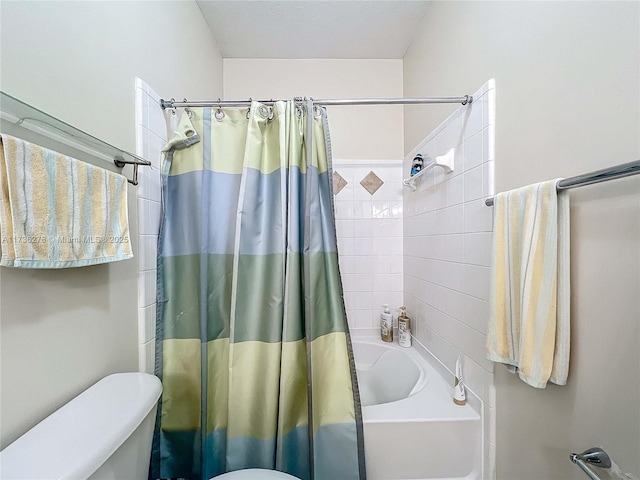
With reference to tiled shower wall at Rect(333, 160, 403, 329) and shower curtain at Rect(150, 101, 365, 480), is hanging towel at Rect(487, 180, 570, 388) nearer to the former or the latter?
shower curtain at Rect(150, 101, 365, 480)

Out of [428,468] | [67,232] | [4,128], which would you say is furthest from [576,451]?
[4,128]

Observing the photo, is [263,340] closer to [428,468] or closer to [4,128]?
[428,468]

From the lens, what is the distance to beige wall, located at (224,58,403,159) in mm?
2004

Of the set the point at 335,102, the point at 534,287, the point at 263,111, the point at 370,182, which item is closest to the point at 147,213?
the point at 263,111

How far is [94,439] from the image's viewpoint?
54cm

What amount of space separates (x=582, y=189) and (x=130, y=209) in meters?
1.38

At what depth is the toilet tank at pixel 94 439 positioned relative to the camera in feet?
1.57

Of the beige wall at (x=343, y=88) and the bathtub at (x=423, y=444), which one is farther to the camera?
the beige wall at (x=343, y=88)

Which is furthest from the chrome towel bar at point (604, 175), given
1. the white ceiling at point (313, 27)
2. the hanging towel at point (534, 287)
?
the white ceiling at point (313, 27)

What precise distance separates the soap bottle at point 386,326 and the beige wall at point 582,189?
0.94 meters

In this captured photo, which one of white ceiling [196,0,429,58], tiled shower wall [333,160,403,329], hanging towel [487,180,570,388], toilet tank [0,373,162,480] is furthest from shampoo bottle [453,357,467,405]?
white ceiling [196,0,429,58]

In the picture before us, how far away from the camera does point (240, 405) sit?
1.06m

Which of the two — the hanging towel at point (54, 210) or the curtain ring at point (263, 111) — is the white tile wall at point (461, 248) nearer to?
the curtain ring at point (263, 111)

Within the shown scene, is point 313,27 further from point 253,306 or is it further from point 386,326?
point 386,326
